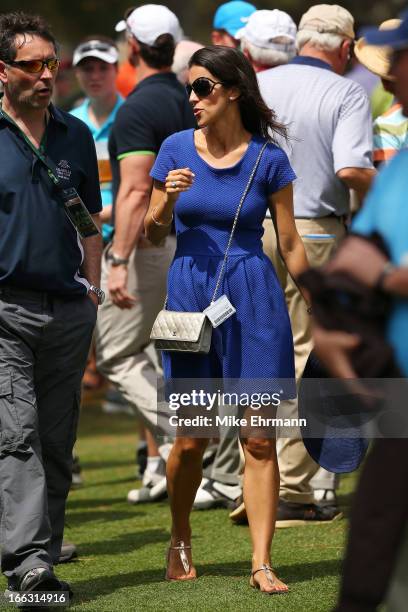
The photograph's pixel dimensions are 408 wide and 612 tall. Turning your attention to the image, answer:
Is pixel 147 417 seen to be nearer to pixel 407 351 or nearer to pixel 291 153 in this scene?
pixel 291 153

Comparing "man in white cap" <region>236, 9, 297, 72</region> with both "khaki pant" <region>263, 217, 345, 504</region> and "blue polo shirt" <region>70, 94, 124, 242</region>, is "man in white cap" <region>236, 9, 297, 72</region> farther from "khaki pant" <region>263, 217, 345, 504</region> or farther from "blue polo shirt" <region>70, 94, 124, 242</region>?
"blue polo shirt" <region>70, 94, 124, 242</region>

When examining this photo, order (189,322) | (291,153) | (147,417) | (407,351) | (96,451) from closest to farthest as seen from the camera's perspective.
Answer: (407,351) → (189,322) → (291,153) → (147,417) → (96,451)

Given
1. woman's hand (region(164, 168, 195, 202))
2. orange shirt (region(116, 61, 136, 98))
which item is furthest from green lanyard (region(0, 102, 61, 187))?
orange shirt (region(116, 61, 136, 98))

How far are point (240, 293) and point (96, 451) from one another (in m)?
5.31

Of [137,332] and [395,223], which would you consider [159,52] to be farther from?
[395,223]

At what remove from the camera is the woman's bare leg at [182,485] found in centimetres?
583

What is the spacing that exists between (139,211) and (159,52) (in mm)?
983

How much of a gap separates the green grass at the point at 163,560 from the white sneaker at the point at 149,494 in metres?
0.07

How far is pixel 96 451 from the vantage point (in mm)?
10797

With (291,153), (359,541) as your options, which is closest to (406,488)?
(359,541)

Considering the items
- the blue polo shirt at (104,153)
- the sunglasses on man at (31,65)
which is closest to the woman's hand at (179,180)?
the sunglasses on man at (31,65)

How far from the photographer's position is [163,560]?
6.44 m

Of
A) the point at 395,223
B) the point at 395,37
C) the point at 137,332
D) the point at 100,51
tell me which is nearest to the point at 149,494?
the point at 137,332

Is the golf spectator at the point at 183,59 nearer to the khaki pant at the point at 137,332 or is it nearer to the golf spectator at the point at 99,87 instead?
the golf spectator at the point at 99,87
